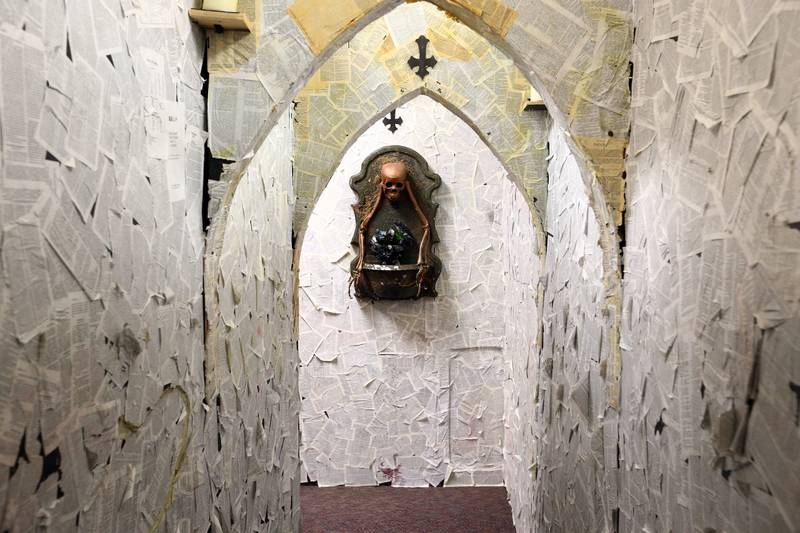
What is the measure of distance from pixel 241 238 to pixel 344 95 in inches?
30.6

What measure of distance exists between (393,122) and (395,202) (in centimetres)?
43

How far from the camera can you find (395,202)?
3.33 metres

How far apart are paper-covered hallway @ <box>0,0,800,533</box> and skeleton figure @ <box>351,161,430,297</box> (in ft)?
2.20

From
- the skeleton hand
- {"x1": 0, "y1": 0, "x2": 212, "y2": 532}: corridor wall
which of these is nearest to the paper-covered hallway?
{"x1": 0, "y1": 0, "x2": 212, "y2": 532}: corridor wall

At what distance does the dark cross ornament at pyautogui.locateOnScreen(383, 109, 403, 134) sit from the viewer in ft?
11.0

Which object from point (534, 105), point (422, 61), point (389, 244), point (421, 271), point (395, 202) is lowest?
point (421, 271)

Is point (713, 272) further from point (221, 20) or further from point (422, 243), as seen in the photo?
point (422, 243)

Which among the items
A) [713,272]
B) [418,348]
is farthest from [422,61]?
[418,348]

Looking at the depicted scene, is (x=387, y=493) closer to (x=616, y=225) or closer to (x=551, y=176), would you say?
(x=551, y=176)

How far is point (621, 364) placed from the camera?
54.5 inches

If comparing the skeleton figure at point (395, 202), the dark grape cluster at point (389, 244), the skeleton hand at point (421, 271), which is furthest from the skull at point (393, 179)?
the skeleton hand at point (421, 271)

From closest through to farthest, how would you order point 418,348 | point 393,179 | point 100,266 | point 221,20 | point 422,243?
point 100,266 < point 221,20 < point 393,179 < point 422,243 < point 418,348

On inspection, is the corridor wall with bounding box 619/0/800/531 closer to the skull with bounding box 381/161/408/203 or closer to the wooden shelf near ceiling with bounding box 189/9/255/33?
the wooden shelf near ceiling with bounding box 189/9/255/33

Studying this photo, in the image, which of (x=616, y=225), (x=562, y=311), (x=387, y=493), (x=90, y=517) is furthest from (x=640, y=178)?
(x=387, y=493)
